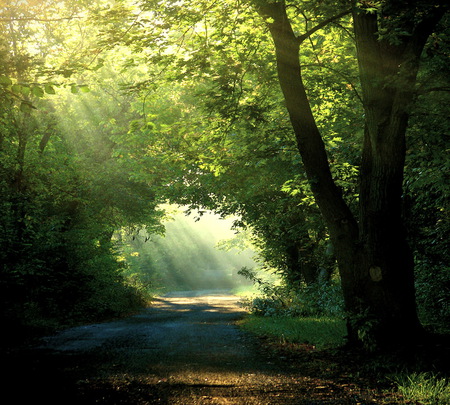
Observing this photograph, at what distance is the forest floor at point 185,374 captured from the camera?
4.73 meters

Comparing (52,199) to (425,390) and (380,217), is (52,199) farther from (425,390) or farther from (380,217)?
(425,390)

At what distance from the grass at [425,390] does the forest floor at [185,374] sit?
0.15 meters

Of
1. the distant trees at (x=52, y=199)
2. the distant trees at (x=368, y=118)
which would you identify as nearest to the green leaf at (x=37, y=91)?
the distant trees at (x=52, y=199)

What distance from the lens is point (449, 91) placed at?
671 cm

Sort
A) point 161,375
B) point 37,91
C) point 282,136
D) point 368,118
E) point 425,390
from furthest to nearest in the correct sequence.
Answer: point 282,136 < point 368,118 < point 161,375 < point 425,390 < point 37,91

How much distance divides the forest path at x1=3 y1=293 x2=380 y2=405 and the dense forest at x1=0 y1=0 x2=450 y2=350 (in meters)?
1.94

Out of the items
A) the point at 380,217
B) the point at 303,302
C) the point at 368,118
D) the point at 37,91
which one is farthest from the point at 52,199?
the point at 37,91

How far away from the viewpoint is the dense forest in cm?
657

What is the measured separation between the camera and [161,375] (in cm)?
589

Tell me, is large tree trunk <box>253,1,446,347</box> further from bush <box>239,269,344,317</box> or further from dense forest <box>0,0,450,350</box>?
bush <box>239,269,344,317</box>

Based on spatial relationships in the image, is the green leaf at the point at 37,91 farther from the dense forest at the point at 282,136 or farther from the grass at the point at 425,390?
the grass at the point at 425,390

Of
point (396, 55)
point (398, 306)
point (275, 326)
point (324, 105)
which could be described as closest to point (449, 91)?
point (396, 55)

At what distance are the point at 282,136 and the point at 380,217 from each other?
370 centimetres

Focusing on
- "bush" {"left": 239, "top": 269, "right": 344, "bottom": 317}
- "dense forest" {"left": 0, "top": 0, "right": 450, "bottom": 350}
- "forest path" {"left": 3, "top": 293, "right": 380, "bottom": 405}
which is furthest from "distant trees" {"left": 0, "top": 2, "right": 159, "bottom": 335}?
"bush" {"left": 239, "top": 269, "right": 344, "bottom": 317}
